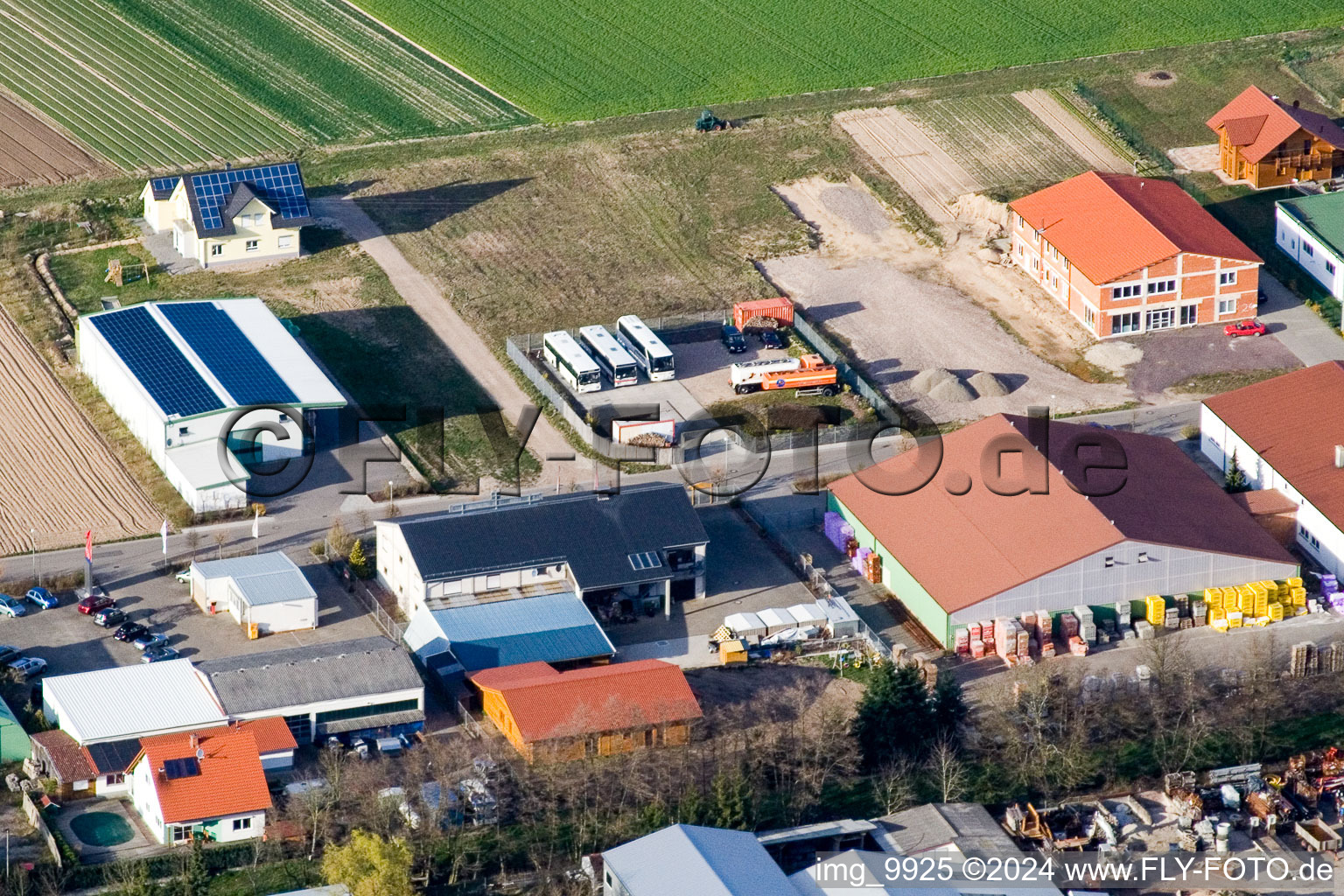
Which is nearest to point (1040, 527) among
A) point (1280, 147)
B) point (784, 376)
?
point (784, 376)

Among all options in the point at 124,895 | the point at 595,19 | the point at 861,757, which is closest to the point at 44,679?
the point at 124,895

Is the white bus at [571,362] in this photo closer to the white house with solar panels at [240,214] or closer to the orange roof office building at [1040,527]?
the orange roof office building at [1040,527]

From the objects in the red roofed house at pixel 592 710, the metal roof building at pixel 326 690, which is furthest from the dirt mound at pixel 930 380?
the metal roof building at pixel 326 690

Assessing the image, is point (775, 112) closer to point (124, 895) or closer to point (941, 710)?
point (941, 710)

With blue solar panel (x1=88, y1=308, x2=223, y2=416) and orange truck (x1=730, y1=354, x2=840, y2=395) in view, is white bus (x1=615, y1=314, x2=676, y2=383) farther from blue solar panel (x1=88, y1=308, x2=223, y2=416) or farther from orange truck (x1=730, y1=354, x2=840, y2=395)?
blue solar panel (x1=88, y1=308, x2=223, y2=416)

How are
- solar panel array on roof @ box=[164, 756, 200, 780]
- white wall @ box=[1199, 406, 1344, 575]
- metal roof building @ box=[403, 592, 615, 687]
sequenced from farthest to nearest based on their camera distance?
white wall @ box=[1199, 406, 1344, 575], metal roof building @ box=[403, 592, 615, 687], solar panel array on roof @ box=[164, 756, 200, 780]

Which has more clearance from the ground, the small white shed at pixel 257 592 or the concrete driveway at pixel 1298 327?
the concrete driveway at pixel 1298 327

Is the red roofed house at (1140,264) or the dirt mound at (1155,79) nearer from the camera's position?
the red roofed house at (1140,264)

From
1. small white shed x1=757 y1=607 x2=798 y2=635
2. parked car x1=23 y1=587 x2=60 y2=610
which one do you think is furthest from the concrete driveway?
parked car x1=23 y1=587 x2=60 y2=610
